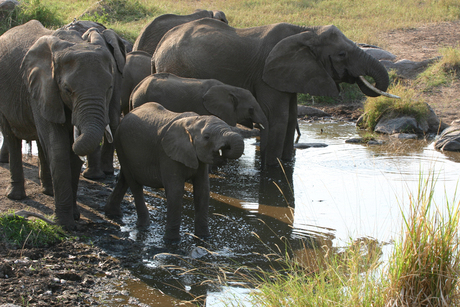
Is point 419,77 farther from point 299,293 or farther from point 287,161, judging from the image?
point 299,293

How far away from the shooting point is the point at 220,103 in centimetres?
771

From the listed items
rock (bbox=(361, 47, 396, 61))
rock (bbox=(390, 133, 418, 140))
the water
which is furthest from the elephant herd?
rock (bbox=(361, 47, 396, 61))

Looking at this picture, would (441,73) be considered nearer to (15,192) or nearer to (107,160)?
(107,160)

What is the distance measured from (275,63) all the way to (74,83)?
183 inches

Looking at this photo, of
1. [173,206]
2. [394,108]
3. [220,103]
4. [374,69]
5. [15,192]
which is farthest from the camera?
[394,108]

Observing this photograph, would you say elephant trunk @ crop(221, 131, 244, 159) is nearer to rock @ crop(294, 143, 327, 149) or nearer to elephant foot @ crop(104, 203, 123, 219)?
elephant foot @ crop(104, 203, 123, 219)

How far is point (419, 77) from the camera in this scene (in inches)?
628

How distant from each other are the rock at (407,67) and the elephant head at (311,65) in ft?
25.2

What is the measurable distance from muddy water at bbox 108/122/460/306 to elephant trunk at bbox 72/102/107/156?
1.21m

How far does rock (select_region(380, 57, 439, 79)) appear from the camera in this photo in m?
16.5

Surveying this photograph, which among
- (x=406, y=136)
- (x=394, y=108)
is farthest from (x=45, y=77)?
(x=394, y=108)

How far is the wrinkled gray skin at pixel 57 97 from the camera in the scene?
5301mm

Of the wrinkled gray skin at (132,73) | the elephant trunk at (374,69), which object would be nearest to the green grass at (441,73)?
the elephant trunk at (374,69)

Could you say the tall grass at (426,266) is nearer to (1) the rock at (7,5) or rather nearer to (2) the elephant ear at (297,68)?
(2) the elephant ear at (297,68)
